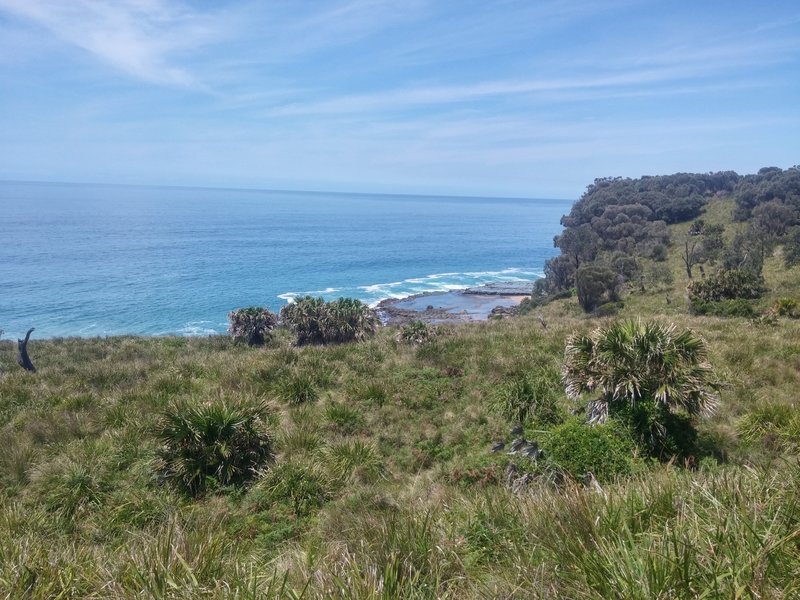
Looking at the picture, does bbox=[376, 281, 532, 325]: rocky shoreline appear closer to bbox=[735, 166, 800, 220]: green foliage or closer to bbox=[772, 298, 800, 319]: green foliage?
bbox=[735, 166, 800, 220]: green foliage

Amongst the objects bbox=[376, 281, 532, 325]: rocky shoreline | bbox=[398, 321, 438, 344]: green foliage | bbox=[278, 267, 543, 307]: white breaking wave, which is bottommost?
bbox=[376, 281, 532, 325]: rocky shoreline

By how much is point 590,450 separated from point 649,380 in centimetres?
212

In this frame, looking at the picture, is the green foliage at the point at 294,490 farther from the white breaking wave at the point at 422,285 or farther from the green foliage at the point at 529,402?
the white breaking wave at the point at 422,285

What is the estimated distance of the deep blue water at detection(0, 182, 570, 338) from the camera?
191ft

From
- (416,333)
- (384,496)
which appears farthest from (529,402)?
(416,333)

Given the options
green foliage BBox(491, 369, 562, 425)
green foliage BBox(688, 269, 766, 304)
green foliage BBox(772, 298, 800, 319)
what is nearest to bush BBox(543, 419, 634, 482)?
green foliage BBox(491, 369, 562, 425)

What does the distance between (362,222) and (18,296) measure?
435 feet

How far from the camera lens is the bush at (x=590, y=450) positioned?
8.06 metres

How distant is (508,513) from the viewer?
568 cm

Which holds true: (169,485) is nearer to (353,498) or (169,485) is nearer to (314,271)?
(353,498)

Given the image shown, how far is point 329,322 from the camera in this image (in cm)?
3117

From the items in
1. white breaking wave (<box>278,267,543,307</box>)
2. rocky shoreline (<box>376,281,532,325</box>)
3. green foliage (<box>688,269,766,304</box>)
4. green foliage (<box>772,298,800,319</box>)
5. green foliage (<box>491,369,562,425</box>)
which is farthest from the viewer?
white breaking wave (<box>278,267,543,307</box>)

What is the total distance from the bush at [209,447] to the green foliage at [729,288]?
34189 millimetres

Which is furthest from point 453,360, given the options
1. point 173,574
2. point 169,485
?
point 173,574
